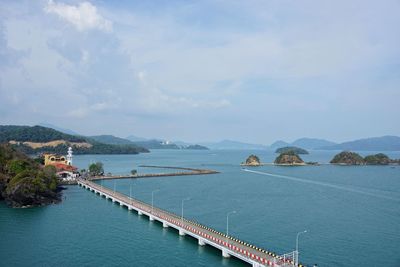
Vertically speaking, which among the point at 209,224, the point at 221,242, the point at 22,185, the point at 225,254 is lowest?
the point at 225,254

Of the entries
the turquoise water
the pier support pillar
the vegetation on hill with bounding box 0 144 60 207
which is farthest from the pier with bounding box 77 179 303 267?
the vegetation on hill with bounding box 0 144 60 207

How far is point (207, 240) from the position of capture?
158 feet

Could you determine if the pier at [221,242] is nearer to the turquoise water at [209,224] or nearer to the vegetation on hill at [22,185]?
the turquoise water at [209,224]

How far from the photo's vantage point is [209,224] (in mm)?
60062

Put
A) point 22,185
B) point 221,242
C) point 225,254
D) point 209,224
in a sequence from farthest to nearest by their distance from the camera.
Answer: point 22,185
point 209,224
point 221,242
point 225,254

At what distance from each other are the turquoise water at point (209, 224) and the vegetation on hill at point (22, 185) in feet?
9.51

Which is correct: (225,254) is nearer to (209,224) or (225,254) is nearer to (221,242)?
(221,242)

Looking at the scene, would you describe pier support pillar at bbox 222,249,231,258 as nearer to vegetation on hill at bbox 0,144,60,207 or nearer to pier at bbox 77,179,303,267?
pier at bbox 77,179,303,267

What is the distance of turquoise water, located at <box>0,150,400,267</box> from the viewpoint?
44.3 meters

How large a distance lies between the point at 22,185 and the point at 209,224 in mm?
34858

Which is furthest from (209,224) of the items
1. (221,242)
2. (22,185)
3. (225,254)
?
(22,185)

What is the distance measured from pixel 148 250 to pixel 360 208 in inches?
1729

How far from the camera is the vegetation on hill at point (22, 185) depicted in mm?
70875

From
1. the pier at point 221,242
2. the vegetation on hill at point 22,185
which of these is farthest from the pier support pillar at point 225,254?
the vegetation on hill at point 22,185
